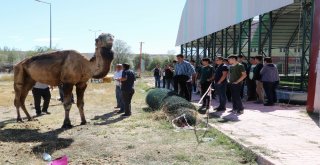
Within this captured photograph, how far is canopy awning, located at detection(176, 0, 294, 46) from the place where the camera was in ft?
63.3

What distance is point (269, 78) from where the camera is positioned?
15.0m

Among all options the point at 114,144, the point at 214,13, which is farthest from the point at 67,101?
the point at 214,13

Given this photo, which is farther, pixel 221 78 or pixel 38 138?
pixel 221 78

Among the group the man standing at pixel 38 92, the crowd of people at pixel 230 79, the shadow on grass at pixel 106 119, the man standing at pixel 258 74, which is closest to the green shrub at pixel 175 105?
the crowd of people at pixel 230 79

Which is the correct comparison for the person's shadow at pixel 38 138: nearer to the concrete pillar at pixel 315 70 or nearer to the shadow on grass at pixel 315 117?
the shadow on grass at pixel 315 117

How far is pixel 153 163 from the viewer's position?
280 inches

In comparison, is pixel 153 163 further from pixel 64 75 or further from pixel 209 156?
pixel 64 75

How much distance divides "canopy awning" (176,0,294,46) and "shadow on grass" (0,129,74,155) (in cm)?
1021

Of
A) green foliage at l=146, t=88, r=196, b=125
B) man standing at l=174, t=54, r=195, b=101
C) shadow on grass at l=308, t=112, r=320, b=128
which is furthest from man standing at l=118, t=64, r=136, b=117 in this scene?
shadow on grass at l=308, t=112, r=320, b=128

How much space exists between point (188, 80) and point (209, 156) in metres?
7.48

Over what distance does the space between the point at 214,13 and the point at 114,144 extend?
20.8 m

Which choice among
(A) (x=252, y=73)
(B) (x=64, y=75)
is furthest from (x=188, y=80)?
(B) (x=64, y=75)

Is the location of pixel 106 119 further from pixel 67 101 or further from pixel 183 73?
pixel 183 73

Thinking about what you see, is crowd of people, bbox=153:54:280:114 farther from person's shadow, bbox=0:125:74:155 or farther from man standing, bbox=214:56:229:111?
person's shadow, bbox=0:125:74:155
